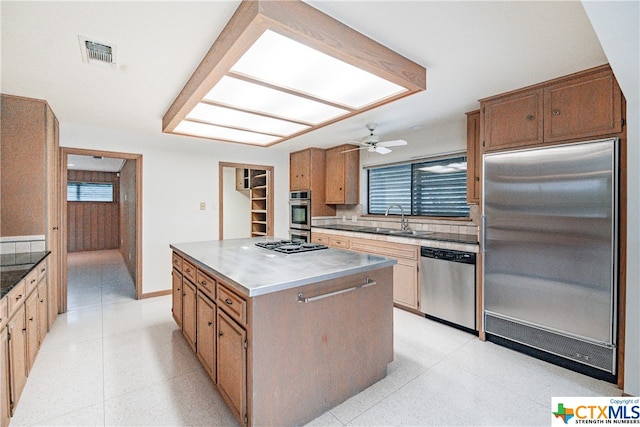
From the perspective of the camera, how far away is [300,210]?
5266mm

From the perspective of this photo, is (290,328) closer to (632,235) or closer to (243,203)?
(632,235)

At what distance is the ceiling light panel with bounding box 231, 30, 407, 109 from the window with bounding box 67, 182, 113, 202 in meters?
8.63

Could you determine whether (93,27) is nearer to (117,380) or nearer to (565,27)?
(117,380)

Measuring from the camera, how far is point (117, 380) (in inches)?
84.0

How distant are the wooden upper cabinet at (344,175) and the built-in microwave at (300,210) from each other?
0.44 meters

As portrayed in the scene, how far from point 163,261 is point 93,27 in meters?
3.29

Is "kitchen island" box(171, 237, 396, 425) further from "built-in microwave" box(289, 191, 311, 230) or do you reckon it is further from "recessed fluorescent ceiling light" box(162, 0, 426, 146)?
"built-in microwave" box(289, 191, 311, 230)

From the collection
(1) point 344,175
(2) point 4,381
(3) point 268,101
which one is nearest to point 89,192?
(1) point 344,175

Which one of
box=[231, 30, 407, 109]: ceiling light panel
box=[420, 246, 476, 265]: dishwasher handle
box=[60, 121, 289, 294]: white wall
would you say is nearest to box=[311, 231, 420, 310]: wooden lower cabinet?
box=[420, 246, 476, 265]: dishwasher handle

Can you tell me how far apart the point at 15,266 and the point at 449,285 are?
370 centimetres

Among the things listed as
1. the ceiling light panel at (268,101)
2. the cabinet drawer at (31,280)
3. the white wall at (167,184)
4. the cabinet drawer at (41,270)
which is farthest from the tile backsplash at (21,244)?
the ceiling light panel at (268,101)

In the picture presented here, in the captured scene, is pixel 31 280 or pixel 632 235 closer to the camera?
pixel 632 235

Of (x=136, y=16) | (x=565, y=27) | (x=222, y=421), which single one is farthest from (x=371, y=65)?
(x=222, y=421)

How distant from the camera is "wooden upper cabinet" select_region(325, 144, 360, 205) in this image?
15.8 feet
